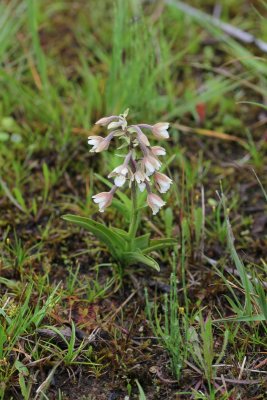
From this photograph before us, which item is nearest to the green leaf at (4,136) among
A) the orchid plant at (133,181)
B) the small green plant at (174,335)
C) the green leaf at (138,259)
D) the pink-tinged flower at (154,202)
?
the orchid plant at (133,181)

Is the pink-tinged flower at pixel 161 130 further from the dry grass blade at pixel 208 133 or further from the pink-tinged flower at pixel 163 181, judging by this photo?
the dry grass blade at pixel 208 133

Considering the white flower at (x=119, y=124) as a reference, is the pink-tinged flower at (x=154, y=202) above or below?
below

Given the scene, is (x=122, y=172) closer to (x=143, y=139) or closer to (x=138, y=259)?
(x=143, y=139)

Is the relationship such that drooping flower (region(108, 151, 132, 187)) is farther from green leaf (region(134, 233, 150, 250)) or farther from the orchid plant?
green leaf (region(134, 233, 150, 250))

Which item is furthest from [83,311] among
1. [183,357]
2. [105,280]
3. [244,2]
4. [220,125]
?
[244,2]

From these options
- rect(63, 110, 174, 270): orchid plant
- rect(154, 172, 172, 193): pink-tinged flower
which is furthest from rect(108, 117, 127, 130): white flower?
rect(154, 172, 172, 193): pink-tinged flower

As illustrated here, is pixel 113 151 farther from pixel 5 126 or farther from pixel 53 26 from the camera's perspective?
pixel 53 26

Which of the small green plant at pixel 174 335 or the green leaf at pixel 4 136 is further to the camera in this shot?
the green leaf at pixel 4 136
